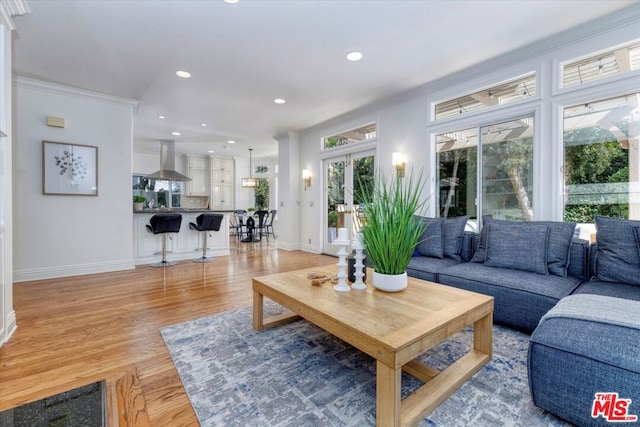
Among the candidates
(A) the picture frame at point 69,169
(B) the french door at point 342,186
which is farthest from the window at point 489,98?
(A) the picture frame at point 69,169

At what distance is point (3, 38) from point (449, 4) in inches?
136

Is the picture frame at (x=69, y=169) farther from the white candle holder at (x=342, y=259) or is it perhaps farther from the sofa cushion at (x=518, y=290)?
the sofa cushion at (x=518, y=290)

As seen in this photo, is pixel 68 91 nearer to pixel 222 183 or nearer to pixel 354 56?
pixel 354 56

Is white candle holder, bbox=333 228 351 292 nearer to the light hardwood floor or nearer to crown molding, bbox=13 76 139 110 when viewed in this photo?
the light hardwood floor

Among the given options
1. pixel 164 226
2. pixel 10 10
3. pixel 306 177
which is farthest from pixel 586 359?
pixel 306 177

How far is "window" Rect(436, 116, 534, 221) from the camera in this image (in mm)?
3336

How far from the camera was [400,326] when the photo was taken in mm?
1383

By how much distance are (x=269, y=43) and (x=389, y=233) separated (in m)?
2.39

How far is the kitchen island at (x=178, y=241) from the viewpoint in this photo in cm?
494

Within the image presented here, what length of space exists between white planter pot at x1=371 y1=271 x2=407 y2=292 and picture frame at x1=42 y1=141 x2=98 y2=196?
14.7 feet

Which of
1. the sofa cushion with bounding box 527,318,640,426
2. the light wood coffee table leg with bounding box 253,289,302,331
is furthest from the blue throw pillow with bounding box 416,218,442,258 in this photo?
the sofa cushion with bounding box 527,318,640,426

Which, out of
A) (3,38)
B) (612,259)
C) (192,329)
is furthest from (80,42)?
(612,259)

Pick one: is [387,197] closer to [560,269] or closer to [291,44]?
[560,269]

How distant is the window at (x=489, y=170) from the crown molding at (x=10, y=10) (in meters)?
4.47
